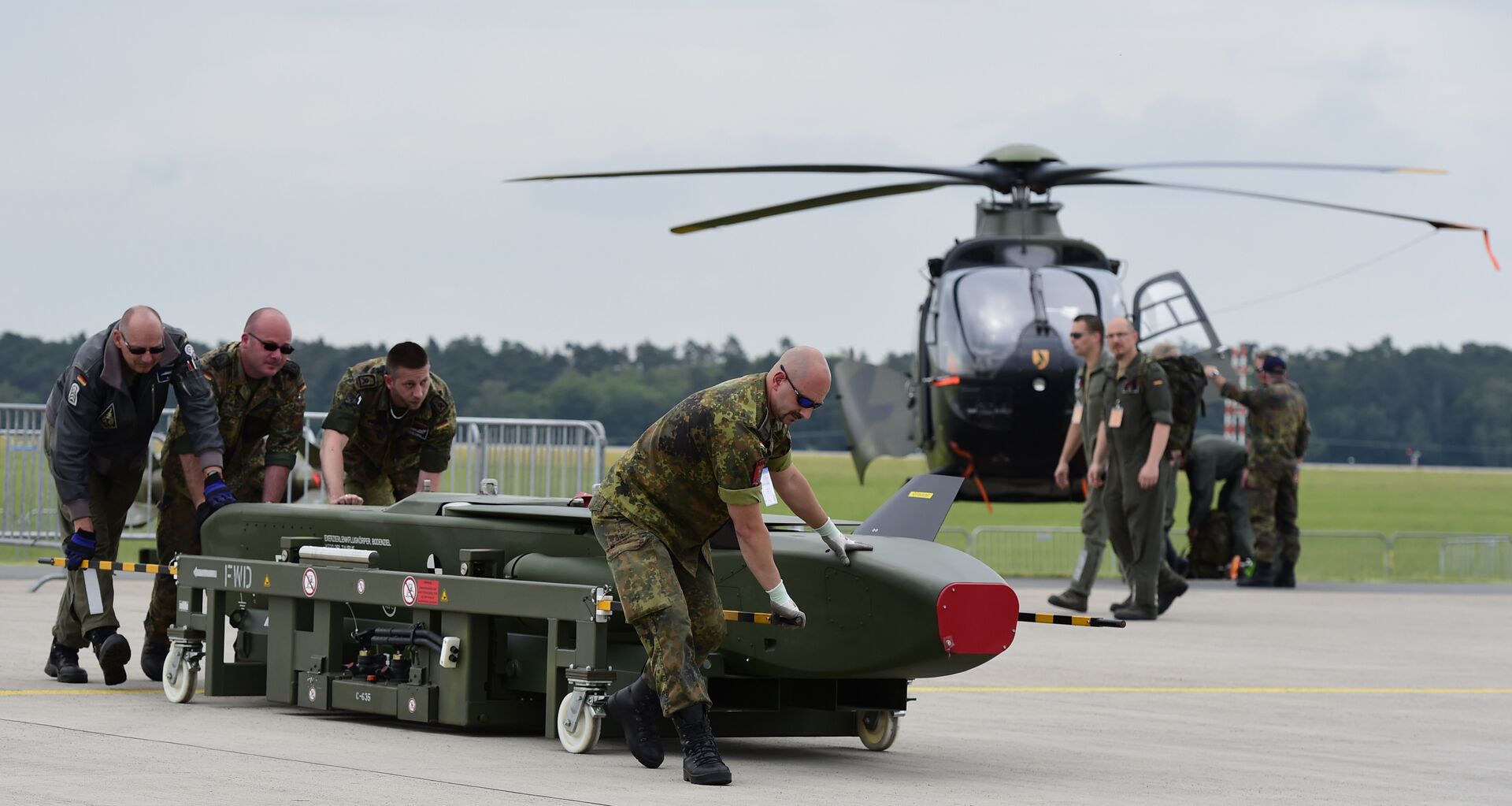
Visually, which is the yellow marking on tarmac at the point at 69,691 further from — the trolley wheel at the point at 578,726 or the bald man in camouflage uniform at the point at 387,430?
the trolley wheel at the point at 578,726

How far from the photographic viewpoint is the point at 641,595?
692 cm

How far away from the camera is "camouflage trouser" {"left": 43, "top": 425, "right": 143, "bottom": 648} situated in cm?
936

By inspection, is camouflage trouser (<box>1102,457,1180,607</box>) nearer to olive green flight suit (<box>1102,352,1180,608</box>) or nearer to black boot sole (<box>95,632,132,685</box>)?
olive green flight suit (<box>1102,352,1180,608</box>)

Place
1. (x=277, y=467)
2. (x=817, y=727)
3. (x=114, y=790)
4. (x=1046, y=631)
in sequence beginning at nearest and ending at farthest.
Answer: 1. (x=114, y=790)
2. (x=817, y=727)
3. (x=277, y=467)
4. (x=1046, y=631)

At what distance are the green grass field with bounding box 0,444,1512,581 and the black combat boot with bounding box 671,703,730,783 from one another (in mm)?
9663

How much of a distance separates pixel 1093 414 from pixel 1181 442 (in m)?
0.81

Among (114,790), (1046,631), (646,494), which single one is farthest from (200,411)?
(1046,631)

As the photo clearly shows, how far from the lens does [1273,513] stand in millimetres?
19922

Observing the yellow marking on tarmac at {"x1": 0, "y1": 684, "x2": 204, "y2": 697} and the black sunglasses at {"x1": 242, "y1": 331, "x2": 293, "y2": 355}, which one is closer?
the yellow marking on tarmac at {"x1": 0, "y1": 684, "x2": 204, "y2": 697}

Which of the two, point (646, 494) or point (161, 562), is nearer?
point (646, 494)

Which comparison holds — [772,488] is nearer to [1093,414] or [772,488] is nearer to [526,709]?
[526,709]

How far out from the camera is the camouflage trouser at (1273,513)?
19719 millimetres

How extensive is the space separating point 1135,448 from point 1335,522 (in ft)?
148

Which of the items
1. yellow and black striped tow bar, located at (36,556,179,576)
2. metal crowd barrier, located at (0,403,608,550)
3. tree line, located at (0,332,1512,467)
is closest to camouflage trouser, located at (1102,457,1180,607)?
metal crowd barrier, located at (0,403,608,550)
